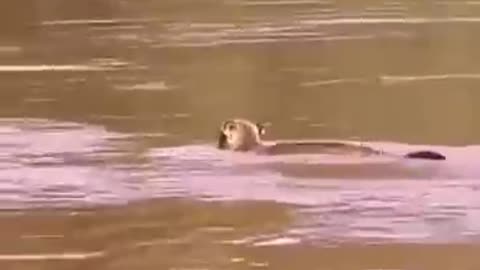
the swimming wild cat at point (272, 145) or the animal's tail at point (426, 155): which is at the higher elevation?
the swimming wild cat at point (272, 145)

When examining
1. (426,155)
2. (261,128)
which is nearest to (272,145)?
(261,128)

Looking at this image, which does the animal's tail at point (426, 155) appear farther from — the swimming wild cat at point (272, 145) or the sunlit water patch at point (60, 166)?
the sunlit water patch at point (60, 166)

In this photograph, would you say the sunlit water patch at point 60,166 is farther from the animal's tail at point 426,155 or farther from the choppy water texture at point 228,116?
the animal's tail at point 426,155

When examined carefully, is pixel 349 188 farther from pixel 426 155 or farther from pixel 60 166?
pixel 60 166

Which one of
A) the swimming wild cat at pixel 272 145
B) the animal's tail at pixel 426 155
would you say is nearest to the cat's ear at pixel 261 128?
the swimming wild cat at pixel 272 145

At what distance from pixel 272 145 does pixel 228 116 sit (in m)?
0.04

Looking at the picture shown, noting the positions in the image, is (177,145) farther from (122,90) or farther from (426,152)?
(426,152)

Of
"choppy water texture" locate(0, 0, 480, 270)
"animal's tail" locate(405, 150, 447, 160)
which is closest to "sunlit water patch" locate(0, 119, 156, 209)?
"choppy water texture" locate(0, 0, 480, 270)

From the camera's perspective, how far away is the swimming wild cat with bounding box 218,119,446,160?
26.7 inches

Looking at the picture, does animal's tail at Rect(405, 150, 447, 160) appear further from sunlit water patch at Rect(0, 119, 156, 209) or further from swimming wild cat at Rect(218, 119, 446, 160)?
sunlit water patch at Rect(0, 119, 156, 209)

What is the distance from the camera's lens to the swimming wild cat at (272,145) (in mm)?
679

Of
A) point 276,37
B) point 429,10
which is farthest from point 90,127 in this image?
point 429,10

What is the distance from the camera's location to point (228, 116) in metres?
0.68

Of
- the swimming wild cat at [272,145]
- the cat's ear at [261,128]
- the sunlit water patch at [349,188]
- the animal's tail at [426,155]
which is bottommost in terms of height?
the sunlit water patch at [349,188]
